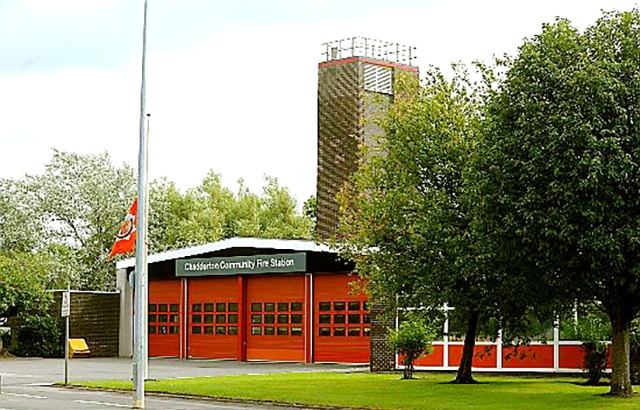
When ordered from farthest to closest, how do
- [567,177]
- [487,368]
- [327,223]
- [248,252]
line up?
[327,223], [248,252], [487,368], [567,177]

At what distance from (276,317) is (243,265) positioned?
2.43 meters

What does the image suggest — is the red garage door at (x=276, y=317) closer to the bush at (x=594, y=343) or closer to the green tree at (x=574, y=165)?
the bush at (x=594, y=343)

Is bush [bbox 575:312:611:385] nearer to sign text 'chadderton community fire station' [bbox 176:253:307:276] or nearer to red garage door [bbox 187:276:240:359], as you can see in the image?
sign text 'chadderton community fire station' [bbox 176:253:307:276]

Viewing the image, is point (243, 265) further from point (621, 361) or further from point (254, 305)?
point (621, 361)

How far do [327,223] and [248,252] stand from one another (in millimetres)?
13952

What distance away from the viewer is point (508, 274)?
24812 mm

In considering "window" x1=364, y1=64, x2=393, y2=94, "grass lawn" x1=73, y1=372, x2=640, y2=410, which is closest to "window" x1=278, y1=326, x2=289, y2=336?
"grass lawn" x1=73, y1=372, x2=640, y2=410

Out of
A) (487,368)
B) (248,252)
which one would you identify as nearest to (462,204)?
(487,368)

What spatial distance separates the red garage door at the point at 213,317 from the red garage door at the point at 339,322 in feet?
14.6

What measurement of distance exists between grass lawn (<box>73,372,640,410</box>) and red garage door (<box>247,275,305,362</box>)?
32.2 feet

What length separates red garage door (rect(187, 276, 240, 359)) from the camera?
47188 mm

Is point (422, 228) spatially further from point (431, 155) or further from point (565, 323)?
point (565, 323)

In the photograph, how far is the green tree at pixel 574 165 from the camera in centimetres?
2225

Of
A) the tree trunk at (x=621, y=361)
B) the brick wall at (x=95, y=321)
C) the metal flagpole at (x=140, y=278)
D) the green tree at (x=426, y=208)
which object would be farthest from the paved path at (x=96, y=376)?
the tree trunk at (x=621, y=361)
